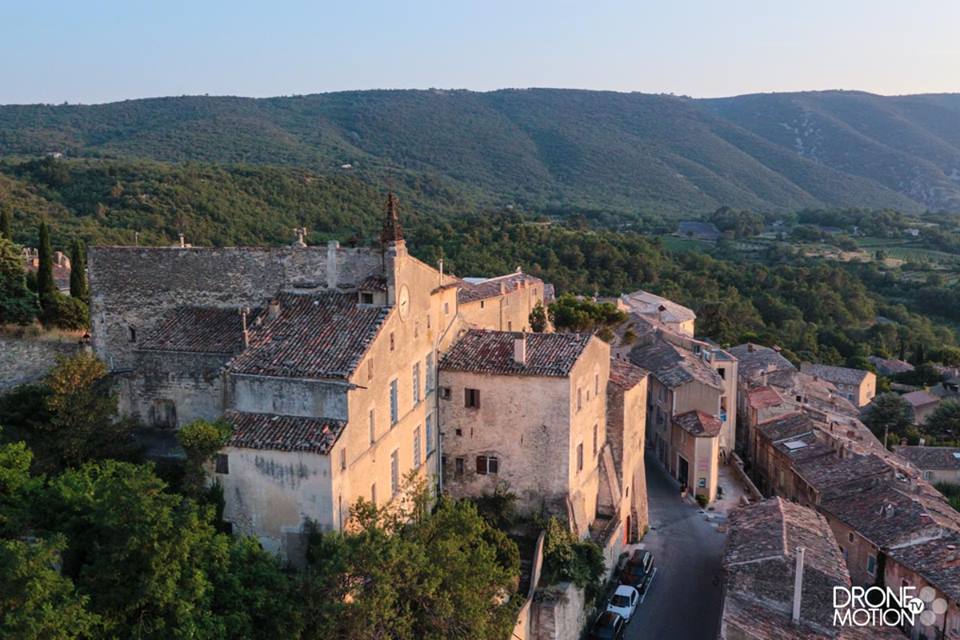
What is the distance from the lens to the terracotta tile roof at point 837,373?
68.7 metres

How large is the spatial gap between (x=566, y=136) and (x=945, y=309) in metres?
102

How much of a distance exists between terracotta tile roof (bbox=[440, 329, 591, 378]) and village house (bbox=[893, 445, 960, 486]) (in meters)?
30.4

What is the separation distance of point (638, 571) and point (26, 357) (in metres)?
24.2

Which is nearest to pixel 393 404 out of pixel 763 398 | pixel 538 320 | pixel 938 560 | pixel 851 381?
pixel 538 320

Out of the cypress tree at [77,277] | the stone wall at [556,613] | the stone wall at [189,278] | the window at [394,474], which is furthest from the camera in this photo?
the cypress tree at [77,277]

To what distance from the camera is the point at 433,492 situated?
28.1 metres

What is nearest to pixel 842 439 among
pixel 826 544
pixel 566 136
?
pixel 826 544

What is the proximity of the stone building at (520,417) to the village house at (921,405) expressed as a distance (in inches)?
1828

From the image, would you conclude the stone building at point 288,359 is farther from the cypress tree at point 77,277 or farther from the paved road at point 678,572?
the cypress tree at point 77,277

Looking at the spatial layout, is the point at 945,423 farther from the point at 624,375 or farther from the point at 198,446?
the point at 198,446

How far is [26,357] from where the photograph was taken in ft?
95.9

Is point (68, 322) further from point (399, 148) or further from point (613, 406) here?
point (399, 148)

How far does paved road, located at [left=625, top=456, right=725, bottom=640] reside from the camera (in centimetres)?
2855

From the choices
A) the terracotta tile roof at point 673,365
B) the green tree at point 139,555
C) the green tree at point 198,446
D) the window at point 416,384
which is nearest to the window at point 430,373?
the window at point 416,384
